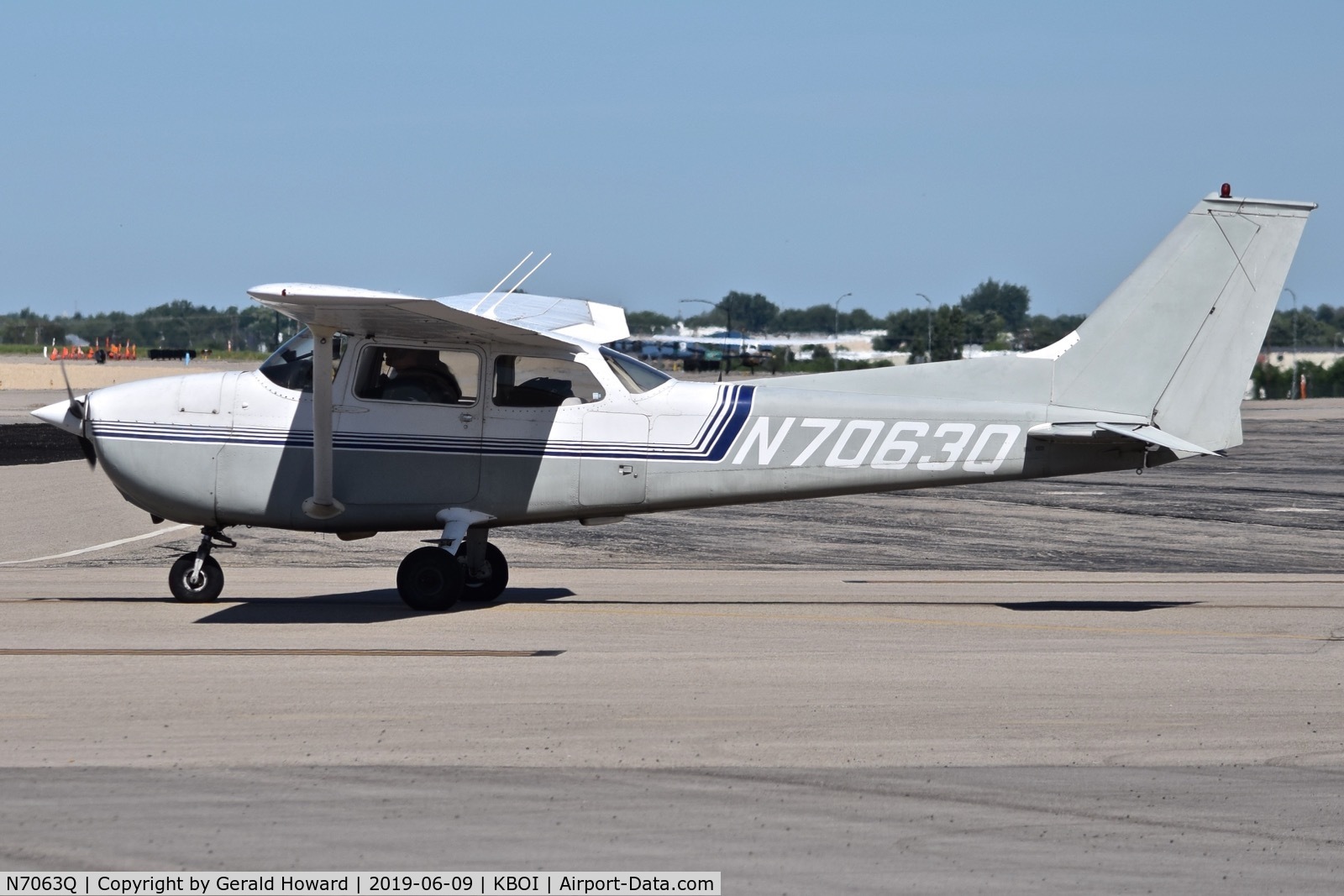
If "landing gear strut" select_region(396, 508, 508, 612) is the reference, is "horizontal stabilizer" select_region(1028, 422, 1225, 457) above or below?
above

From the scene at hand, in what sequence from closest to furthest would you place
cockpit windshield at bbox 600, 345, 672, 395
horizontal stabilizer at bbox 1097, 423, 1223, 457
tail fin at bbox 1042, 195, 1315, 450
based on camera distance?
horizontal stabilizer at bbox 1097, 423, 1223, 457 → tail fin at bbox 1042, 195, 1315, 450 → cockpit windshield at bbox 600, 345, 672, 395

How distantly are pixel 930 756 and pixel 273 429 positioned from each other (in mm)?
6260

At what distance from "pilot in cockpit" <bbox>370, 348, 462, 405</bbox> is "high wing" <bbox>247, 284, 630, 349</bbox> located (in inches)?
6.2

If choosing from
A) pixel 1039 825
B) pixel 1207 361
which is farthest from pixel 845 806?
pixel 1207 361

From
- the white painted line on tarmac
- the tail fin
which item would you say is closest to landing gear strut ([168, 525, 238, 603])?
the white painted line on tarmac

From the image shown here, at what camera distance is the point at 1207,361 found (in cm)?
1073

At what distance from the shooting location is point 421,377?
35.8 ft

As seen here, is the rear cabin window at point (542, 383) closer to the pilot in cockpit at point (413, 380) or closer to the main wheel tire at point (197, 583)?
the pilot in cockpit at point (413, 380)

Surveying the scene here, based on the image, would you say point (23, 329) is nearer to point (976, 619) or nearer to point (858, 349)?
point (858, 349)

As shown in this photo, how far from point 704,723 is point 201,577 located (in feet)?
18.4

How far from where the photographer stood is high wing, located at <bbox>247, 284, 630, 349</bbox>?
914cm

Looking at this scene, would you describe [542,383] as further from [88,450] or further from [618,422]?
[88,450]

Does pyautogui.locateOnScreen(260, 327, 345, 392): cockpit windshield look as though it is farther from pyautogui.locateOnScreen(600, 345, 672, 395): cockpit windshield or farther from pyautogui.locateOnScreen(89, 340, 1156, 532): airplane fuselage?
pyautogui.locateOnScreen(600, 345, 672, 395): cockpit windshield
